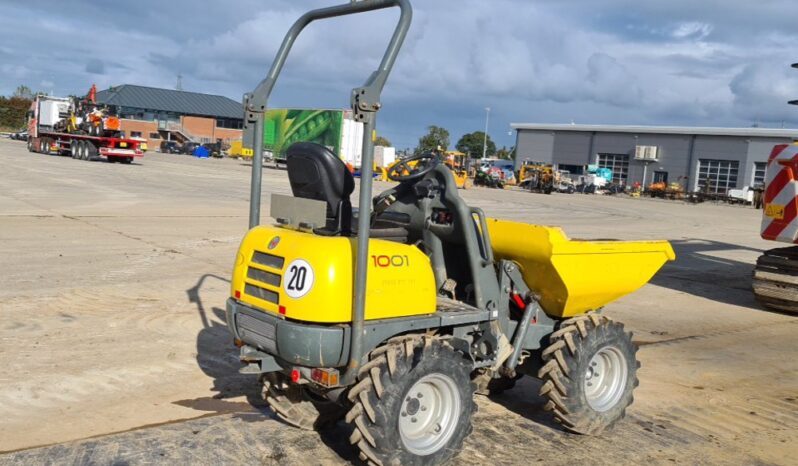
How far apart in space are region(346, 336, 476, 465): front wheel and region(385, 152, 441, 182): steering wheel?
1.06m

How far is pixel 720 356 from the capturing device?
776 centimetres

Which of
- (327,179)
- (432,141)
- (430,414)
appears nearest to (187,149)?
(432,141)

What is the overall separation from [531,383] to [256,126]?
3.28 metres

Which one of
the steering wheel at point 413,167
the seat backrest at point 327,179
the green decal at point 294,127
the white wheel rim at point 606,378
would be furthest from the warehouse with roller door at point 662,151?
the seat backrest at point 327,179

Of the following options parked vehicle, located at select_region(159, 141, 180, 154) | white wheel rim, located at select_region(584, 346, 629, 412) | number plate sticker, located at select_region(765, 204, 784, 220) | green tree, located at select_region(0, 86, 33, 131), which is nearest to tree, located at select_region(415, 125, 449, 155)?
white wheel rim, located at select_region(584, 346, 629, 412)

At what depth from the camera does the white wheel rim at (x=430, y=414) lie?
167 inches

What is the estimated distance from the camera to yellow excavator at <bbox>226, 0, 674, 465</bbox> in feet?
13.1

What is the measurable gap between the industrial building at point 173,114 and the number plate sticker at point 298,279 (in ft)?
285

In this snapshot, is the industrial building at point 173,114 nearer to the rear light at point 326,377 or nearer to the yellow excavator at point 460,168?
the yellow excavator at point 460,168

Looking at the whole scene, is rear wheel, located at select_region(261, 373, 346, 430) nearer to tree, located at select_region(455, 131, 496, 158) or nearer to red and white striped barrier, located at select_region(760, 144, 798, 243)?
red and white striped barrier, located at select_region(760, 144, 798, 243)

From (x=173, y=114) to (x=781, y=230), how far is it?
9231cm

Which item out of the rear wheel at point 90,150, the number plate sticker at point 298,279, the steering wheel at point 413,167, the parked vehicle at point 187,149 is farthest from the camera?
the parked vehicle at point 187,149

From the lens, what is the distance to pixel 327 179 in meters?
4.32

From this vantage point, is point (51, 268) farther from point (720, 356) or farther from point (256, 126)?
point (720, 356)
